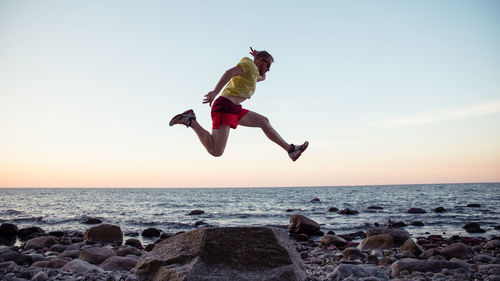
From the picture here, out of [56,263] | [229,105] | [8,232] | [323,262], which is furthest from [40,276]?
[8,232]

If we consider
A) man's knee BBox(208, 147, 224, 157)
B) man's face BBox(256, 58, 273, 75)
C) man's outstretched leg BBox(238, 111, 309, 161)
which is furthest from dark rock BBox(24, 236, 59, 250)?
man's face BBox(256, 58, 273, 75)

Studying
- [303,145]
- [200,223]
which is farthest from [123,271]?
[200,223]

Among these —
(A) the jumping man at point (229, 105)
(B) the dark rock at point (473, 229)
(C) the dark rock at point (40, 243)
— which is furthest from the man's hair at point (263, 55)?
(B) the dark rock at point (473, 229)

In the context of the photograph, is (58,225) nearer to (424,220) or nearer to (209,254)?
(209,254)

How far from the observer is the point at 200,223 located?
18359mm

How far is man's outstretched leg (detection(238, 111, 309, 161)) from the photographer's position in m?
5.84

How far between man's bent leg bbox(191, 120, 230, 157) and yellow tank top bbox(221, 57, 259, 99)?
54 cm

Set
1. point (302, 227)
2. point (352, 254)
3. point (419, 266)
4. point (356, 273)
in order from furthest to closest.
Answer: point (302, 227) → point (352, 254) → point (419, 266) → point (356, 273)

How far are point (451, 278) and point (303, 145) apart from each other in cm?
315

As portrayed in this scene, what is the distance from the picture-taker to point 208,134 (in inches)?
→ 217

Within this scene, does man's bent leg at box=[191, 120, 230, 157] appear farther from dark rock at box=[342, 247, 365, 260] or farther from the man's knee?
dark rock at box=[342, 247, 365, 260]

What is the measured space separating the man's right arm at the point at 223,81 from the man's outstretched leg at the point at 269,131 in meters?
0.81

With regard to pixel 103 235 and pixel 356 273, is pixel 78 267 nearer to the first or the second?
pixel 356 273

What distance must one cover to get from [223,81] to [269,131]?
48.7 inches
